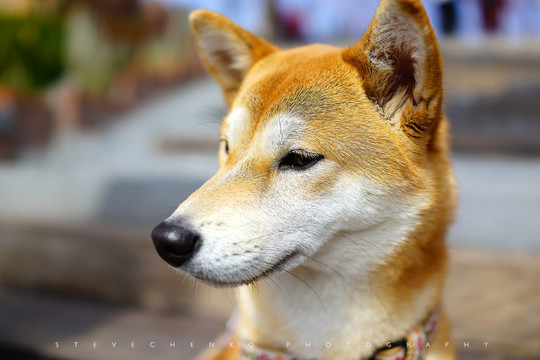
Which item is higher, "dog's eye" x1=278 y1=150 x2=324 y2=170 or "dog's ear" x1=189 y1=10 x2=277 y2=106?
"dog's ear" x1=189 y1=10 x2=277 y2=106

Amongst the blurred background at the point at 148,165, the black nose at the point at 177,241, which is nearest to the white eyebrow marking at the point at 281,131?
the black nose at the point at 177,241

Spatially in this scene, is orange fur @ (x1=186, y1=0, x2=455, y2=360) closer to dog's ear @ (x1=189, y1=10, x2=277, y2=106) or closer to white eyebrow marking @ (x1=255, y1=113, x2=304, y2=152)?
white eyebrow marking @ (x1=255, y1=113, x2=304, y2=152)

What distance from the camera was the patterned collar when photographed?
1494mm

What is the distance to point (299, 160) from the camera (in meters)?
1.44

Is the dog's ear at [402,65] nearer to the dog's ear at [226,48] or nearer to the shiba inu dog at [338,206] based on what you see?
the shiba inu dog at [338,206]

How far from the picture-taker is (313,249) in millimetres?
1414

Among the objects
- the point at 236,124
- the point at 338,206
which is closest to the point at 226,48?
the point at 236,124

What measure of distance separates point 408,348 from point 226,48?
1.20 meters

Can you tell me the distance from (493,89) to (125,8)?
3510 mm

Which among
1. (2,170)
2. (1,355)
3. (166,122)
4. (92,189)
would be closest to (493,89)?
(166,122)

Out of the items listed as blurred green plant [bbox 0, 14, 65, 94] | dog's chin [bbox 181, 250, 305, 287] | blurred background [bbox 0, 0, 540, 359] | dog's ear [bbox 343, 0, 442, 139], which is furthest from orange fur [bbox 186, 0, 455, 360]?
blurred green plant [bbox 0, 14, 65, 94]

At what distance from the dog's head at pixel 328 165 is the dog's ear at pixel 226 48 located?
26cm

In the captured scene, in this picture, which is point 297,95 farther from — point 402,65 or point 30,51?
point 30,51

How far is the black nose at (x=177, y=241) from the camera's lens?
1258 mm
